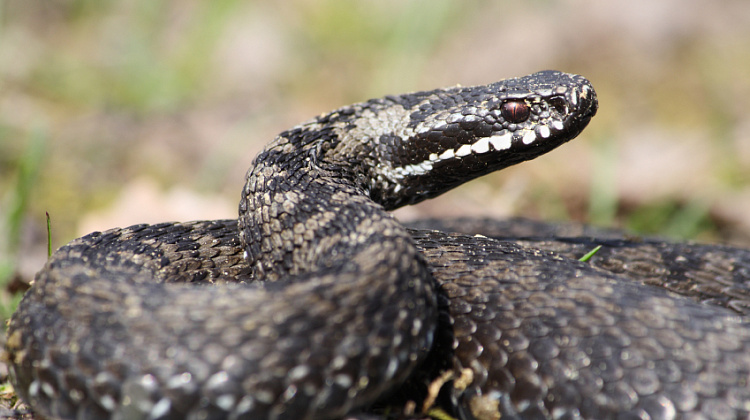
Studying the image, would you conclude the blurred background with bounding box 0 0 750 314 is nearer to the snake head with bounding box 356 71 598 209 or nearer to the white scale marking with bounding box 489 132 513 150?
the snake head with bounding box 356 71 598 209

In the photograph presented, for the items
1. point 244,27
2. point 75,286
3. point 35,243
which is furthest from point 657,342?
point 244,27

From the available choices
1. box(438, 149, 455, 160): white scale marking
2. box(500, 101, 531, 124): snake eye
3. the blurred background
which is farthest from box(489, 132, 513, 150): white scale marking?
the blurred background

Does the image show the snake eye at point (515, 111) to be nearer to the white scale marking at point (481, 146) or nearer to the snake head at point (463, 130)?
the snake head at point (463, 130)

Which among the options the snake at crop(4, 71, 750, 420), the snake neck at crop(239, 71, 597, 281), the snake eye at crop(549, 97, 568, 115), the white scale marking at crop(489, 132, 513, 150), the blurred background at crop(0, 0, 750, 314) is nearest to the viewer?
the snake at crop(4, 71, 750, 420)

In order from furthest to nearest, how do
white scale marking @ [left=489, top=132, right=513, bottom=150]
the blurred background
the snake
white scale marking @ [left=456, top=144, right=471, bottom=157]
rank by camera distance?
the blurred background → white scale marking @ [left=456, top=144, right=471, bottom=157] → white scale marking @ [left=489, top=132, right=513, bottom=150] → the snake

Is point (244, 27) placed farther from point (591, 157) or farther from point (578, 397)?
point (578, 397)

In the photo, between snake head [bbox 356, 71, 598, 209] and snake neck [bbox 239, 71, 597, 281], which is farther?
snake head [bbox 356, 71, 598, 209]

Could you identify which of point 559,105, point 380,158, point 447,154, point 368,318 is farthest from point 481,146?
point 368,318
